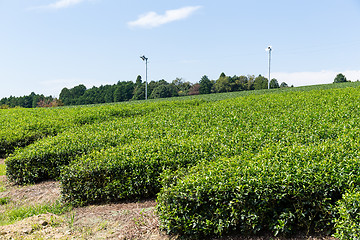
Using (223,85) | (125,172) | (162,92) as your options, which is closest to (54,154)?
(125,172)

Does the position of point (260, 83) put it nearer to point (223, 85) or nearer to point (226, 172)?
point (223, 85)

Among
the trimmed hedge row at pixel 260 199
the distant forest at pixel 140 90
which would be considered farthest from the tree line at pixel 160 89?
the trimmed hedge row at pixel 260 199

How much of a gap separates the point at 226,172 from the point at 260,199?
65 centimetres

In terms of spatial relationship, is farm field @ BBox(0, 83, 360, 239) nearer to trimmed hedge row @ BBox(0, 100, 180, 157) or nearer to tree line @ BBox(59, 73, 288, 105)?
trimmed hedge row @ BBox(0, 100, 180, 157)

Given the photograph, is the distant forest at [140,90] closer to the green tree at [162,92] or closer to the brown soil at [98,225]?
the green tree at [162,92]

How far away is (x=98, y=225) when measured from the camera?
4.72m

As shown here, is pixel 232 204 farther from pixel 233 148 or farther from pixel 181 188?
Answer: pixel 233 148

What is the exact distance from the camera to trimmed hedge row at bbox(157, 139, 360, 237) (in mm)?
A: 3977

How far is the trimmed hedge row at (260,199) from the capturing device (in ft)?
13.0

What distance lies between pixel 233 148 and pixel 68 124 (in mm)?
9022

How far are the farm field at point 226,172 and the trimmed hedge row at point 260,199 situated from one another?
0.01 metres

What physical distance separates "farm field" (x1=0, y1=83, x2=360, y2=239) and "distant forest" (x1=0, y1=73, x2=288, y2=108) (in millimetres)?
49427

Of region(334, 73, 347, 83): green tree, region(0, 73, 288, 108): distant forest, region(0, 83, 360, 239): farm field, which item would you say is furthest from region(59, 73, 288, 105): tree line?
region(0, 83, 360, 239): farm field

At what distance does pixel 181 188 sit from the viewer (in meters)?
4.24
